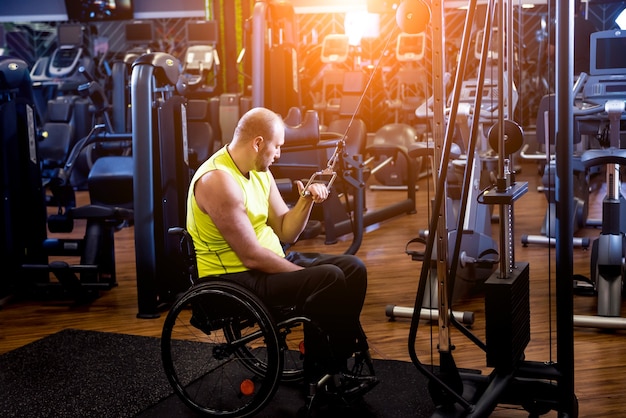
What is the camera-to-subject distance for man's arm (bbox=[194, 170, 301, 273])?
2.81 m

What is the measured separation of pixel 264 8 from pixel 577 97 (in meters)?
2.71

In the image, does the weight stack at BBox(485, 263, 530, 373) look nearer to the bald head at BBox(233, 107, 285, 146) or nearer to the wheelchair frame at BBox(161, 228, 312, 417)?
the wheelchair frame at BBox(161, 228, 312, 417)

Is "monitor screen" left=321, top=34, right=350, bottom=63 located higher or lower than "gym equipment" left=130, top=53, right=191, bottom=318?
higher

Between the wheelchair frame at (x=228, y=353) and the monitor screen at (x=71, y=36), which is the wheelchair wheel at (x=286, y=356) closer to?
the wheelchair frame at (x=228, y=353)

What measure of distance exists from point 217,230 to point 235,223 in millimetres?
119

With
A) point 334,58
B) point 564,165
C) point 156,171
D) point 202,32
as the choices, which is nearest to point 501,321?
point 564,165

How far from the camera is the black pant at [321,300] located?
2697 mm

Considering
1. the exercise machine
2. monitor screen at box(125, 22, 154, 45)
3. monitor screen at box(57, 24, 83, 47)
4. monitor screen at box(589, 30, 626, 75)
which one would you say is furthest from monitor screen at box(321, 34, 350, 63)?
monitor screen at box(589, 30, 626, 75)

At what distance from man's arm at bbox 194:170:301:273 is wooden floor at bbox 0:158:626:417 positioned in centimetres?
63

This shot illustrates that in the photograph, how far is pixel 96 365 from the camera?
11.4 ft

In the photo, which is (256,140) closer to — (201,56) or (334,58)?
(201,56)

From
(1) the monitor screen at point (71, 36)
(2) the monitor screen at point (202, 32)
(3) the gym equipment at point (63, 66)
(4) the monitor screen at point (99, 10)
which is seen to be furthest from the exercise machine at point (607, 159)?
(4) the monitor screen at point (99, 10)

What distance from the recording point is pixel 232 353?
298 centimetres

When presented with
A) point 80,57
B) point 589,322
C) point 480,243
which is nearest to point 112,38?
point 80,57
